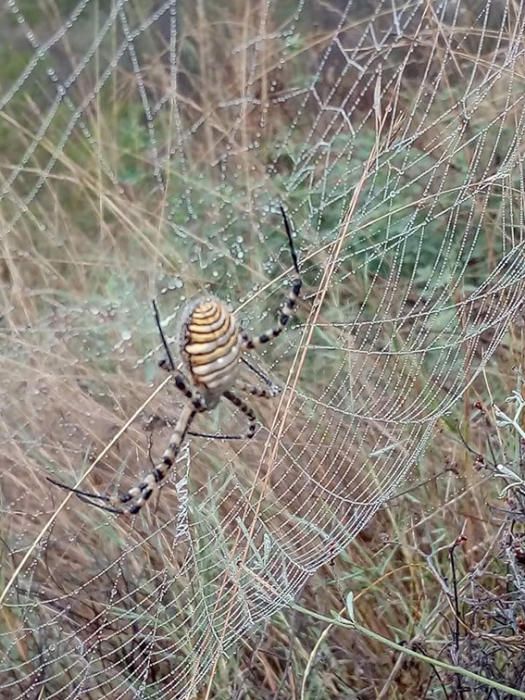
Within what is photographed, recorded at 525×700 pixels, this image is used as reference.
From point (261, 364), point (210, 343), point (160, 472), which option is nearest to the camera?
point (210, 343)

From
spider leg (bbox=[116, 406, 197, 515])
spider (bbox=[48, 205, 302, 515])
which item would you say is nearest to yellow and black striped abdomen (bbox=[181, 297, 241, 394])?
spider (bbox=[48, 205, 302, 515])

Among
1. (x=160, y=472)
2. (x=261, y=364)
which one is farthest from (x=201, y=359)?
(x=261, y=364)

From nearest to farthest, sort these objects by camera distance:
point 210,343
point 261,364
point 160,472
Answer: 1. point 210,343
2. point 160,472
3. point 261,364

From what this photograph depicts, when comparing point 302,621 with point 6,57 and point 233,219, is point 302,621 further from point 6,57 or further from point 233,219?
point 6,57

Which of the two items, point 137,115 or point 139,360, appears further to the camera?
point 137,115

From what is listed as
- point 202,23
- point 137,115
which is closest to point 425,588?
point 202,23

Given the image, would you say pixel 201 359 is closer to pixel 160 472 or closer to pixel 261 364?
pixel 160 472

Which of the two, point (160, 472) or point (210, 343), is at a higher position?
point (210, 343)
